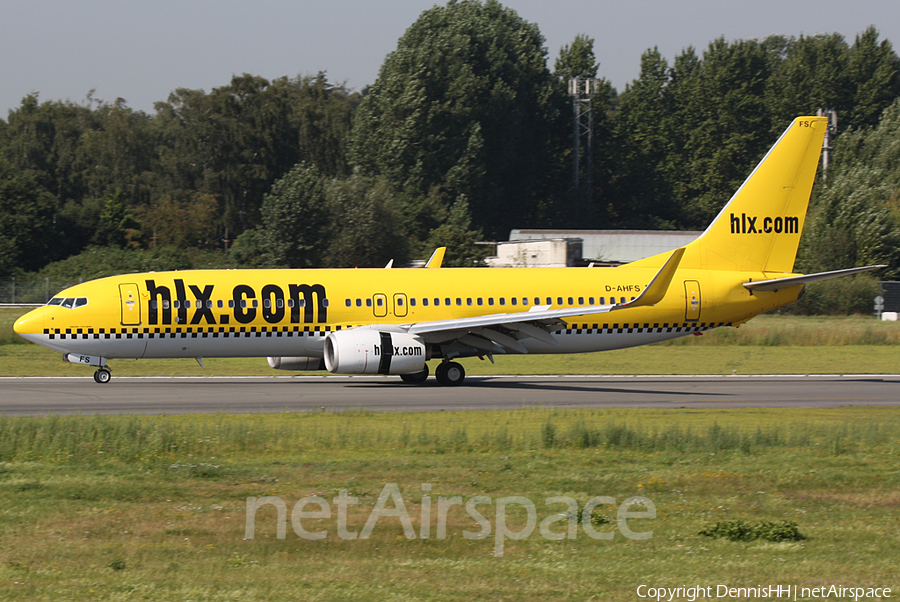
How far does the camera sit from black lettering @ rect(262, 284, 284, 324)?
3173 cm

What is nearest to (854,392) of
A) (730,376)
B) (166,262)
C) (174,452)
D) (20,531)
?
(730,376)

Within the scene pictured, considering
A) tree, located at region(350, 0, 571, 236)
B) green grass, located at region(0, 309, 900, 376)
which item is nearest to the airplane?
green grass, located at region(0, 309, 900, 376)

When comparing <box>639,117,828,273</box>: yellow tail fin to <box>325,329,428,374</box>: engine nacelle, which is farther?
<box>639,117,828,273</box>: yellow tail fin

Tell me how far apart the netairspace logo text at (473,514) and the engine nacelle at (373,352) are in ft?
50.8

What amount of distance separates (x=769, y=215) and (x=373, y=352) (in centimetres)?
1594

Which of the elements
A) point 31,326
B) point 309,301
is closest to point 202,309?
point 309,301

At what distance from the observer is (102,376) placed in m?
31.8

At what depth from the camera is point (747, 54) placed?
124250mm

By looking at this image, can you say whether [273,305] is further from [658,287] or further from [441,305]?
[658,287]

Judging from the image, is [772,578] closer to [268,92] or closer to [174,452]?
[174,452]

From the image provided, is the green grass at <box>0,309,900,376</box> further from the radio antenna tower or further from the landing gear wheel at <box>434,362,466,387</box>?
the radio antenna tower

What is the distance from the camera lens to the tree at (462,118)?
102 metres

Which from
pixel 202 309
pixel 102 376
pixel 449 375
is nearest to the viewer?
pixel 202 309

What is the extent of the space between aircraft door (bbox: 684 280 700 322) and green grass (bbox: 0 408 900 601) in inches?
461
